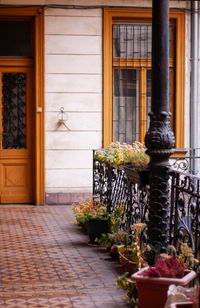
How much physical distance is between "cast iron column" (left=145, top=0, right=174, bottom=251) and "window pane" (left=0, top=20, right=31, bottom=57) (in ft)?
18.9

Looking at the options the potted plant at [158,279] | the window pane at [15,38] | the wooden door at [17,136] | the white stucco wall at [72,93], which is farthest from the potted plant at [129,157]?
the window pane at [15,38]

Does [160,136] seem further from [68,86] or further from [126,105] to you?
[126,105]

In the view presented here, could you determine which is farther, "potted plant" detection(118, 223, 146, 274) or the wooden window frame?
the wooden window frame

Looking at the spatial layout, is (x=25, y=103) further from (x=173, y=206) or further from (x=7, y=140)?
(x=173, y=206)

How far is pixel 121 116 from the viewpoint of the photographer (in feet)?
35.3

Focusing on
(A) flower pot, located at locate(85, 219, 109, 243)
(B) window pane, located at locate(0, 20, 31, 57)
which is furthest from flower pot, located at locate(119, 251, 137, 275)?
(B) window pane, located at locate(0, 20, 31, 57)

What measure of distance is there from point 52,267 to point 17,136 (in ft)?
15.8

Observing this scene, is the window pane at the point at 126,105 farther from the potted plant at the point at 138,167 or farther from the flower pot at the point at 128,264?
the flower pot at the point at 128,264

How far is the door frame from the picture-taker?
33.8 feet

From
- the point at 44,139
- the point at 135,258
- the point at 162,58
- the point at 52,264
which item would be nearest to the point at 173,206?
the point at 135,258

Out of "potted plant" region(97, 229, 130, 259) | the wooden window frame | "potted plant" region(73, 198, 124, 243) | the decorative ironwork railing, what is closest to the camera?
the decorative ironwork railing

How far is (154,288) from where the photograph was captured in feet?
13.5

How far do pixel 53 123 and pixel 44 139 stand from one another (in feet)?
1.08

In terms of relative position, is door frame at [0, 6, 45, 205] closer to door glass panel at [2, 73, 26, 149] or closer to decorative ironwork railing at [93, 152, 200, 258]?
door glass panel at [2, 73, 26, 149]
